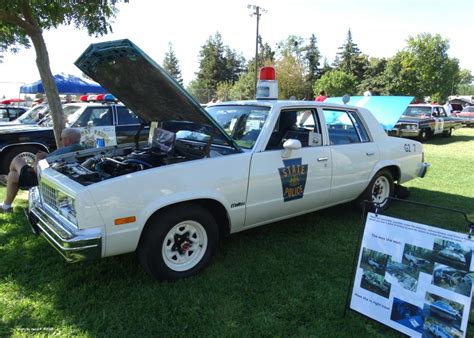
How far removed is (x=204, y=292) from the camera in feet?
10.7

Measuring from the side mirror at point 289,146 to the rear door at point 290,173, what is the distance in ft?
0.03

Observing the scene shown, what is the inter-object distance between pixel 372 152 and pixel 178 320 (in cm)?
336

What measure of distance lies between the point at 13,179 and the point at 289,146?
12.3ft

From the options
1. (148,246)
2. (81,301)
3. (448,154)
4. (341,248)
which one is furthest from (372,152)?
(448,154)

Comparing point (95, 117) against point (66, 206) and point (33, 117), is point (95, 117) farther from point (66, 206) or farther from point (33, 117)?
point (66, 206)

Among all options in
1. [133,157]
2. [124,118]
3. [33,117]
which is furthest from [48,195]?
[33,117]

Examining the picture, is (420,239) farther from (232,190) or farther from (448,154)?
(448,154)

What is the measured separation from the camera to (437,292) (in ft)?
7.75

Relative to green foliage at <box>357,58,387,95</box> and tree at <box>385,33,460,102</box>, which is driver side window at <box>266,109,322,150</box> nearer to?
tree at <box>385,33,460,102</box>

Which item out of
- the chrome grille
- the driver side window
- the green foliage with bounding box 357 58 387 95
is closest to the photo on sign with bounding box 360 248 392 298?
the driver side window

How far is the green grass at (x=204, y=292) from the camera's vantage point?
110 inches

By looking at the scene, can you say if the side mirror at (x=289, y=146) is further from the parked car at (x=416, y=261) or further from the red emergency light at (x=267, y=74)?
the red emergency light at (x=267, y=74)

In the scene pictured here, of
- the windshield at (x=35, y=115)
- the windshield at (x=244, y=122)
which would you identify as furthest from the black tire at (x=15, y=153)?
the windshield at (x=244, y=122)

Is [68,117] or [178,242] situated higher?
[68,117]
